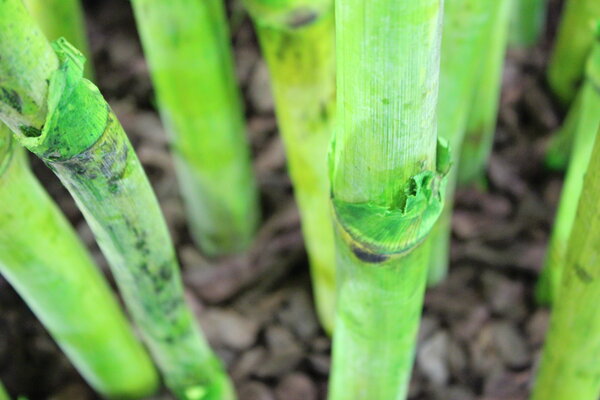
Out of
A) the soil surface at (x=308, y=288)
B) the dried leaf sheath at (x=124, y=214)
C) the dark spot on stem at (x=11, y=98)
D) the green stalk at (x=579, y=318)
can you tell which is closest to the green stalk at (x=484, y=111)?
the soil surface at (x=308, y=288)

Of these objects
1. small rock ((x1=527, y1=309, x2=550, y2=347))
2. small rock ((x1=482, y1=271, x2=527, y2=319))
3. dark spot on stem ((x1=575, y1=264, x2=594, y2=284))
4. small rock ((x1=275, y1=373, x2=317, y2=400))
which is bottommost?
small rock ((x1=275, y1=373, x2=317, y2=400))

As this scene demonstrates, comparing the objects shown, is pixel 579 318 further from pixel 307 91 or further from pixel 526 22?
pixel 526 22

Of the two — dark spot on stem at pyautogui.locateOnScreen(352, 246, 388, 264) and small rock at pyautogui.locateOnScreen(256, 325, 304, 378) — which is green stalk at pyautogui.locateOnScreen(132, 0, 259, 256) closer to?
small rock at pyautogui.locateOnScreen(256, 325, 304, 378)

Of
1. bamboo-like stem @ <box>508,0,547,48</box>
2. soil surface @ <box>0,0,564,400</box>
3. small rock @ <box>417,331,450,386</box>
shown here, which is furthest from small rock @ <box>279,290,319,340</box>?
bamboo-like stem @ <box>508,0,547,48</box>

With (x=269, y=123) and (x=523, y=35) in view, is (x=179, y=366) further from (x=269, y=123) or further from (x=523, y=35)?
(x=523, y=35)

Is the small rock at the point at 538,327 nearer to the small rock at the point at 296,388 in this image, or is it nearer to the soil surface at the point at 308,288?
the soil surface at the point at 308,288

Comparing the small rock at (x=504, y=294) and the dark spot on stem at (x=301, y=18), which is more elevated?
the dark spot on stem at (x=301, y=18)

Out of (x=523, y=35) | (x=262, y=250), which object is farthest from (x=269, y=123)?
(x=523, y=35)

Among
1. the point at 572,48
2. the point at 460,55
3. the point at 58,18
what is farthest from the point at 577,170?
the point at 58,18
